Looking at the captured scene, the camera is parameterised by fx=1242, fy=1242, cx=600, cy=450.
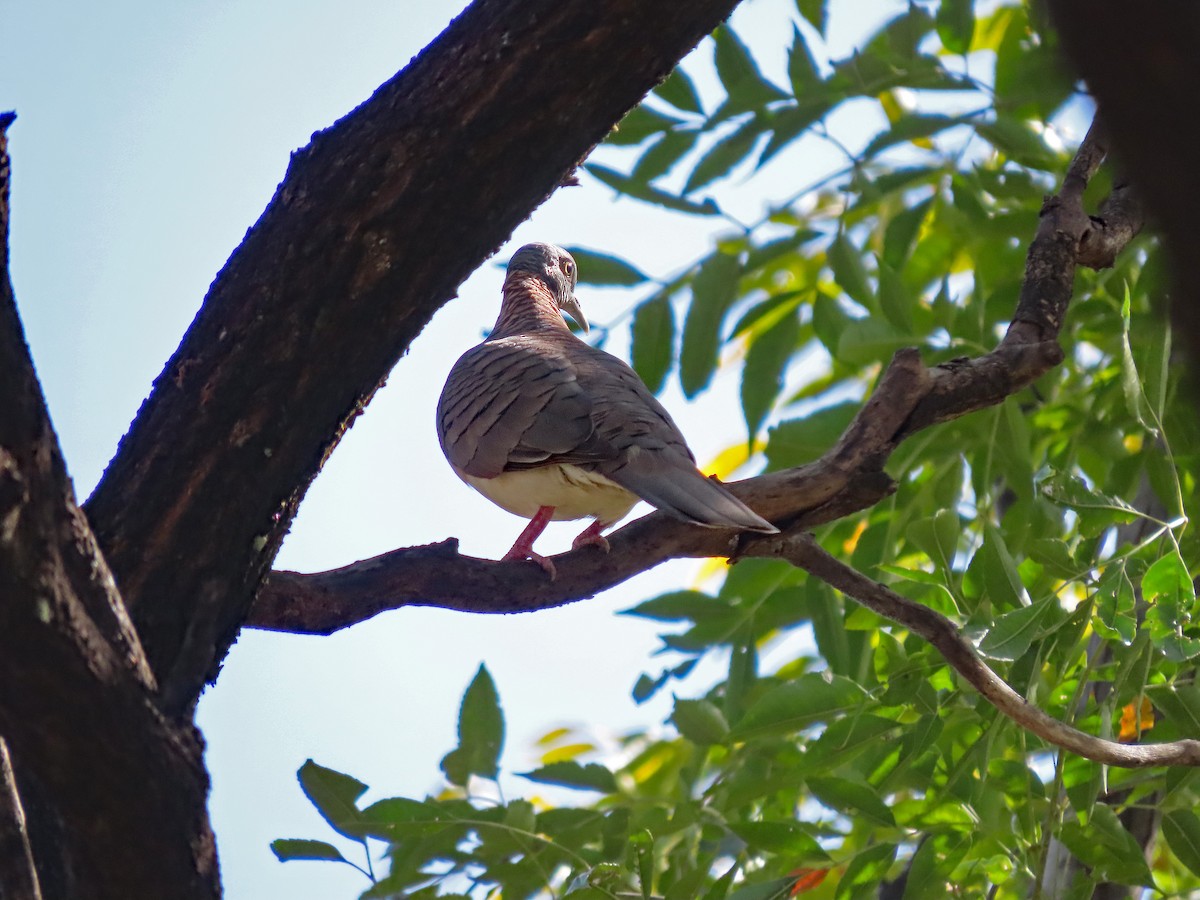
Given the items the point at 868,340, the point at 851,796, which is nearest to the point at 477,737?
the point at 851,796

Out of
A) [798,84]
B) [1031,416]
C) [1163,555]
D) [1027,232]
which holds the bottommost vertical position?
[1163,555]

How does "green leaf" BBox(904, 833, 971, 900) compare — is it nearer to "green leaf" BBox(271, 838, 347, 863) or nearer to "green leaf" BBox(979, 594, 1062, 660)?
"green leaf" BBox(979, 594, 1062, 660)

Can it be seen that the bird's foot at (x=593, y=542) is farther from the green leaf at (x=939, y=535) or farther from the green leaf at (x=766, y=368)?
the green leaf at (x=939, y=535)

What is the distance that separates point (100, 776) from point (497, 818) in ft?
4.02

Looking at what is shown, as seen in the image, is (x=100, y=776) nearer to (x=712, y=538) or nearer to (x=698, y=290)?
(x=712, y=538)

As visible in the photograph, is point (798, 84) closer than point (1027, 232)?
Yes

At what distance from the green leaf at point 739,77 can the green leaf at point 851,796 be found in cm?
168

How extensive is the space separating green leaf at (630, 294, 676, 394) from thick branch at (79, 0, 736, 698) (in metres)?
1.23

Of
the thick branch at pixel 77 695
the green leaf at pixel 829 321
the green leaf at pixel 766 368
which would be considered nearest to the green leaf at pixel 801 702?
the green leaf at pixel 766 368

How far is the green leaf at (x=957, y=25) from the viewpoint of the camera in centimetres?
320

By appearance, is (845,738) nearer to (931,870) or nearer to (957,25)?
(931,870)

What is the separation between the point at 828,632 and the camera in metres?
3.05

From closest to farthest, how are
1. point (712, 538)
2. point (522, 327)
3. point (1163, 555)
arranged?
point (1163, 555)
point (712, 538)
point (522, 327)

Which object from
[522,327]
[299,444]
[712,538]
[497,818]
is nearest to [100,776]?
[299,444]
